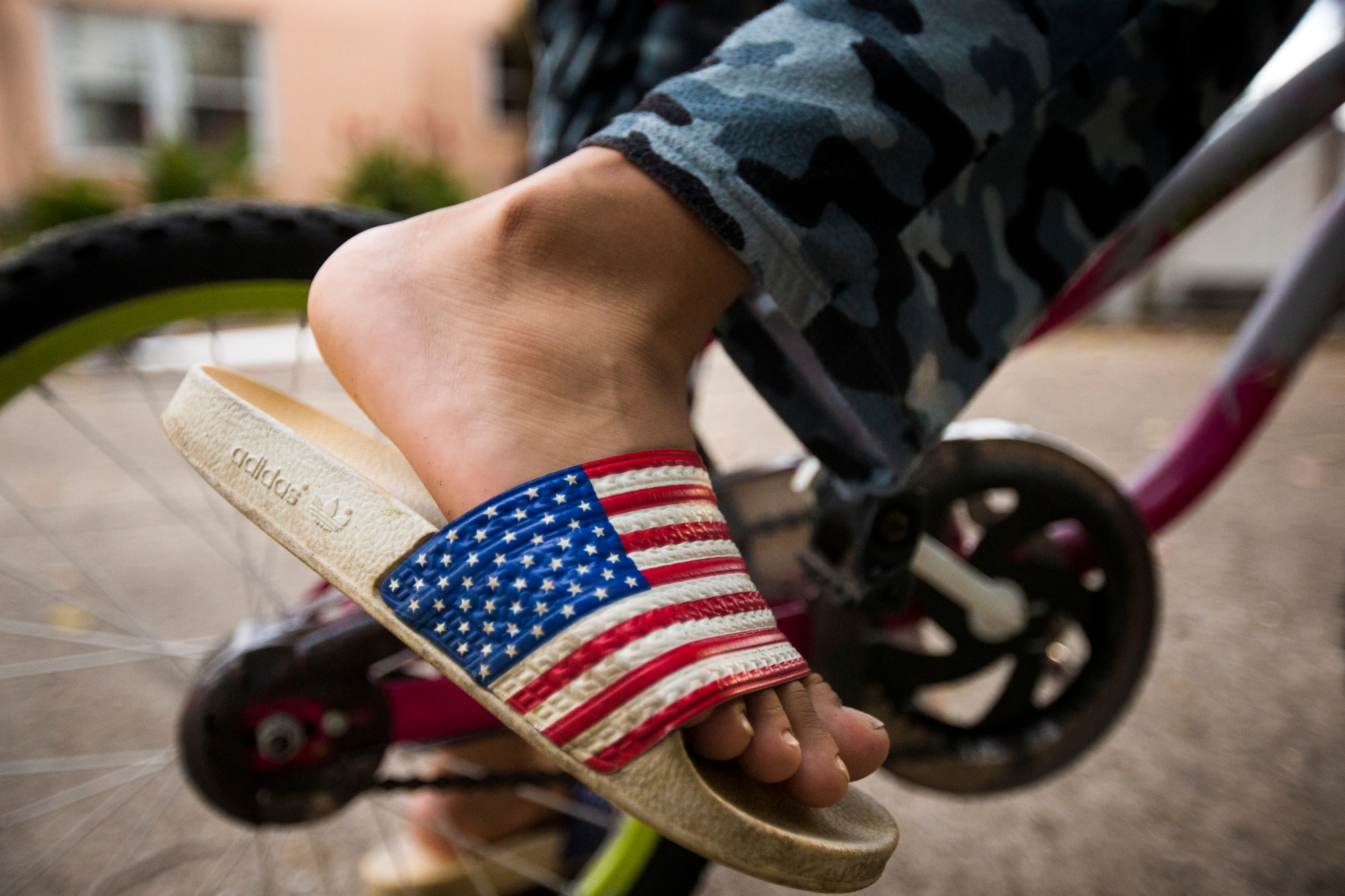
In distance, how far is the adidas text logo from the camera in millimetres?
521

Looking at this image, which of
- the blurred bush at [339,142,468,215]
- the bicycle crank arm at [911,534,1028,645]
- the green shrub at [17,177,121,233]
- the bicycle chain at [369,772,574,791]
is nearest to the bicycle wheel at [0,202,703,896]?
the bicycle chain at [369,772,574,791]

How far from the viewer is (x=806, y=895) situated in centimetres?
112

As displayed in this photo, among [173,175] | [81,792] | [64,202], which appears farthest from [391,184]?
[81,792]

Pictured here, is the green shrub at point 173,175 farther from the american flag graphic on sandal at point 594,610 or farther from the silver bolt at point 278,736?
the american flag graphic on sandal at point 594,610

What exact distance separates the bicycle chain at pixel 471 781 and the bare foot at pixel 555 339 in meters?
0.41

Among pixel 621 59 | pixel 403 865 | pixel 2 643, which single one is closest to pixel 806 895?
pixel 403 865

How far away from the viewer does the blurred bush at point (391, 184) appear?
7.73 metres

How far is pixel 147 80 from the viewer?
862 centimetres

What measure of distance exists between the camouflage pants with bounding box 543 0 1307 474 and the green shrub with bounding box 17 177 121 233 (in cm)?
745

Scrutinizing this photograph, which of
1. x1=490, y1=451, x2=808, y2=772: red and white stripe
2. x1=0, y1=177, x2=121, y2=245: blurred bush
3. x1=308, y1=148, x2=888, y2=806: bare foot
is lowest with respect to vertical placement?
x1=0, y1=177, x2=121, y2=245: blurred bush

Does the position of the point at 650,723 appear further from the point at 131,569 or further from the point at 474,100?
the point at 474,100

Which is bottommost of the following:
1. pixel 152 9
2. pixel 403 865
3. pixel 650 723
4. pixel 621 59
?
pixel 152 9

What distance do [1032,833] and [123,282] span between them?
126 centimetres

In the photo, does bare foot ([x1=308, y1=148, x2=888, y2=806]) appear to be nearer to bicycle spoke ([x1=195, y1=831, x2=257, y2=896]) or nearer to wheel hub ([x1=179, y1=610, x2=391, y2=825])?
wheel hub ([x1=179, y1=610, x2=391, y2=825])
